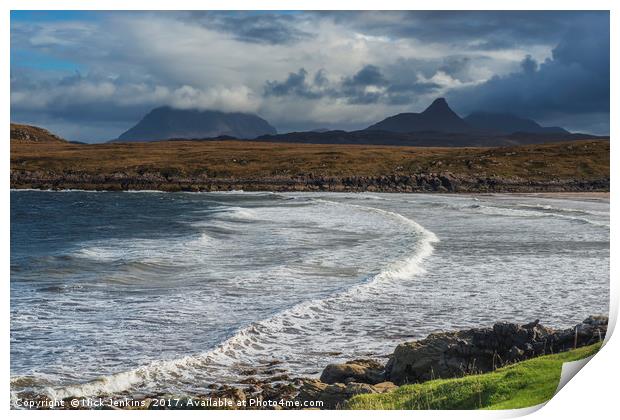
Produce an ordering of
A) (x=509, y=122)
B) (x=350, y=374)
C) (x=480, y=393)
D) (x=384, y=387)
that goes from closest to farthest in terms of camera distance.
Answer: (x=480, y=393), (x=384, y=387), (x=350, y=374), (x=509, y=122)

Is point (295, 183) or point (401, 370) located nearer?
point (401, 370)

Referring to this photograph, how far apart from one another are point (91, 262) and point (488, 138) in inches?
6253

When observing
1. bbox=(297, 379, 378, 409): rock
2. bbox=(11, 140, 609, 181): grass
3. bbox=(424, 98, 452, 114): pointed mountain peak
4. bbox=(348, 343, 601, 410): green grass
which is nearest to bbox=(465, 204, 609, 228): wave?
bbox=(424, 98, 452, 114): pointed mountain peak

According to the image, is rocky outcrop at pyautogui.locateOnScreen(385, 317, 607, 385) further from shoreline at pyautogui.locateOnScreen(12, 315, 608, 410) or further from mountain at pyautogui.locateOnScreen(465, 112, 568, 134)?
mountain at pyautogui.locateOnScreen(465, 112, 568, 134)

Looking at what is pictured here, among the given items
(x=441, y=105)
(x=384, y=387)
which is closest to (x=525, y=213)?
(x=384, y=387)

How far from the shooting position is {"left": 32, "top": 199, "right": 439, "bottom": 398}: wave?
44.1 ft

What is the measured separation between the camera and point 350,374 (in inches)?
525

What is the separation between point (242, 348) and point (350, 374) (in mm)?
3482

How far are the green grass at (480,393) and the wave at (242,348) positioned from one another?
14.3 ft

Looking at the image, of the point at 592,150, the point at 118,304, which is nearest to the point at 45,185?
the point at 592,150

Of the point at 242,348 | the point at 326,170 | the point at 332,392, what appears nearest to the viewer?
the point at 332,392

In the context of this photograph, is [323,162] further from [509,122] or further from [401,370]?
[401,370]

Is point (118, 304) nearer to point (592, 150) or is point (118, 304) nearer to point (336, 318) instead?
point (336, 318)

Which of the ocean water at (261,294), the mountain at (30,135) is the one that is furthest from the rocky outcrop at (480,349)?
the mountain at (30,135)
